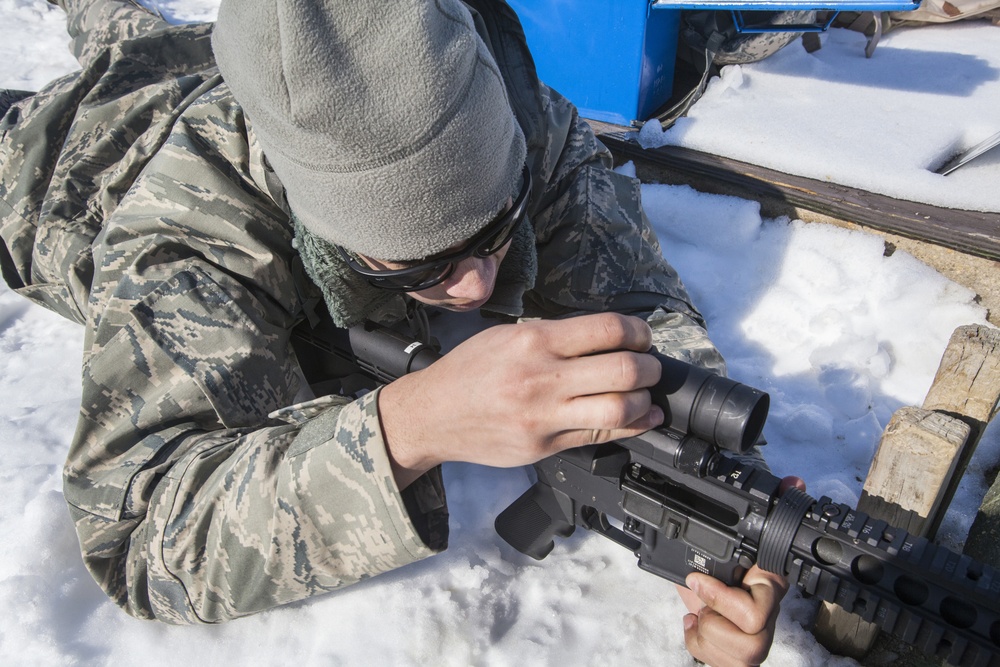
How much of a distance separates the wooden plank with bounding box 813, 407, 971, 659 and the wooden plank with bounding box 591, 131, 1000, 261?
1330 millimetres

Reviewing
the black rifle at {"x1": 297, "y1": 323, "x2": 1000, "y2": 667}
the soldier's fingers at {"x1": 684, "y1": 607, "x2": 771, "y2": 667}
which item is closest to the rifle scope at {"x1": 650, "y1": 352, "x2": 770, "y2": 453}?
the black rifle at {"x1": 297, "y1": 323, "x2": 1000, "y2": 667}

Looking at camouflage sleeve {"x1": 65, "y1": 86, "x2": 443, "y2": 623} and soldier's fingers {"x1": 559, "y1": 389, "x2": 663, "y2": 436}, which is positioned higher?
soldier's fingers {"x1": 559, "y1": 389, "x2": 663, "y2": 436}

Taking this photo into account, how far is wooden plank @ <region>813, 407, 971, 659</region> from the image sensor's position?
4.49ft

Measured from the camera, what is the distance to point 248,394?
1665mm

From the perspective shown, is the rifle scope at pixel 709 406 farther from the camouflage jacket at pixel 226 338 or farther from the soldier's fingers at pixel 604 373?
the camouflage jacket at pixel 226 338

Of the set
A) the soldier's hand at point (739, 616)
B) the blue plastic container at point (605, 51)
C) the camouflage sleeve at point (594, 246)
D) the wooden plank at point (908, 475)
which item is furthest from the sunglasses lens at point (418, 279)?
the blue plastic container at point (605, 51)

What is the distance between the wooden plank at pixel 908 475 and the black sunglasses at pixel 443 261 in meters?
0.87

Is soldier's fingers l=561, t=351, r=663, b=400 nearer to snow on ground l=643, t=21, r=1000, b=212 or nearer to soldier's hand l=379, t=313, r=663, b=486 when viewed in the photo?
soldier's hand l=379, t=313, r=663, b=486

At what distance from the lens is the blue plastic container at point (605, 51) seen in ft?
10.3

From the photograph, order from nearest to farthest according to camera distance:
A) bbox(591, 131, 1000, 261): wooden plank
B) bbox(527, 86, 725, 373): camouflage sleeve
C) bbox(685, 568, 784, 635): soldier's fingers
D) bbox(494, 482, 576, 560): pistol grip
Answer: bbox(685, 568, 784, 635): soldier's fingers < bbox(494, 482, 576, 560): pistol grip < bbox(527, 86, 725, 373): camouflage sleeve < bbox(591, 131, 1000, 261): wooden plank

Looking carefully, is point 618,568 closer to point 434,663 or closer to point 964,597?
point 434,663

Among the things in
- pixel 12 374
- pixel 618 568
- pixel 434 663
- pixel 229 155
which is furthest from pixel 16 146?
pixel 618 568

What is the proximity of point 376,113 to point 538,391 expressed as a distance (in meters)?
0.56

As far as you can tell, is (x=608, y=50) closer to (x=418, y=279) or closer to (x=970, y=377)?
(x=418, y=279)
